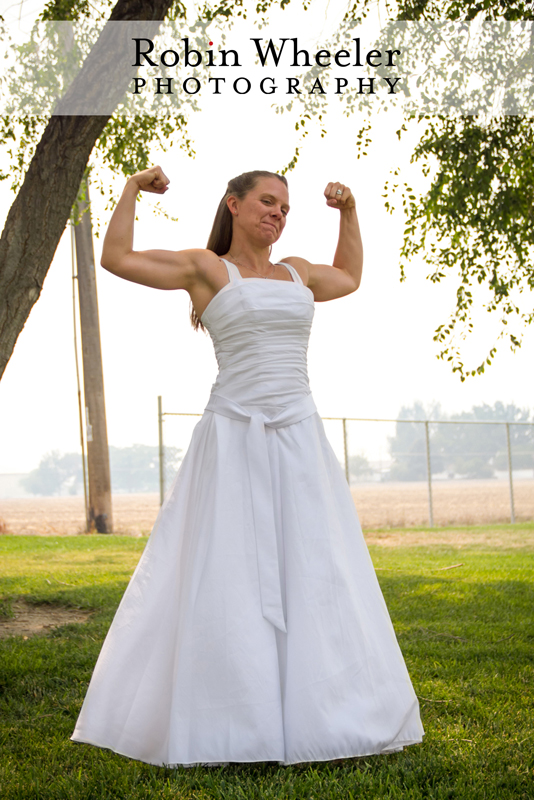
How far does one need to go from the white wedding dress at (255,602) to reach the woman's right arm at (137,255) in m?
0.19

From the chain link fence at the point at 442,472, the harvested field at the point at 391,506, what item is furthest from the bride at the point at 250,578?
the harvested field at the point at 391,506

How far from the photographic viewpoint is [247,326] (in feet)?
9.07

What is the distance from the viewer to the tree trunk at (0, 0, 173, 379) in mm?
3859

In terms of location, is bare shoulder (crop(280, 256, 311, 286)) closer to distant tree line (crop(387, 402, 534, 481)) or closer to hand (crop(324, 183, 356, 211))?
hand (crop(324, 183, 356, 211))

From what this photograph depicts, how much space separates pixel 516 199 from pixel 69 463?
31.8m

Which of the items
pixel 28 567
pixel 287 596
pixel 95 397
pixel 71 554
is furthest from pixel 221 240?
pixel 95 397

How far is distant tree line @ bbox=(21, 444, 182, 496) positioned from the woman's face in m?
21.4

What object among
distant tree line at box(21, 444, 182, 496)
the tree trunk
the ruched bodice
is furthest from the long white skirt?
distant tree line at box(21, 444, 182, 496)

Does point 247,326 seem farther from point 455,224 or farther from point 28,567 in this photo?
point 28,567

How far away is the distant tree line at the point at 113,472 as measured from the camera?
30.2 m

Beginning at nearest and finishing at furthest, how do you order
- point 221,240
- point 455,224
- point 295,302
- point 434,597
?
point 295,302 < point 221,240 < point 434,597 < point 455,224

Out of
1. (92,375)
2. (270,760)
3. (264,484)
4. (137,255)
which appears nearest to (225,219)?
(137,255)

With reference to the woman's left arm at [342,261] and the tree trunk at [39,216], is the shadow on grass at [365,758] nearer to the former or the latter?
the tree trunk at [39,216]

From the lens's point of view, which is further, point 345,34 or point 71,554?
point 71,554
